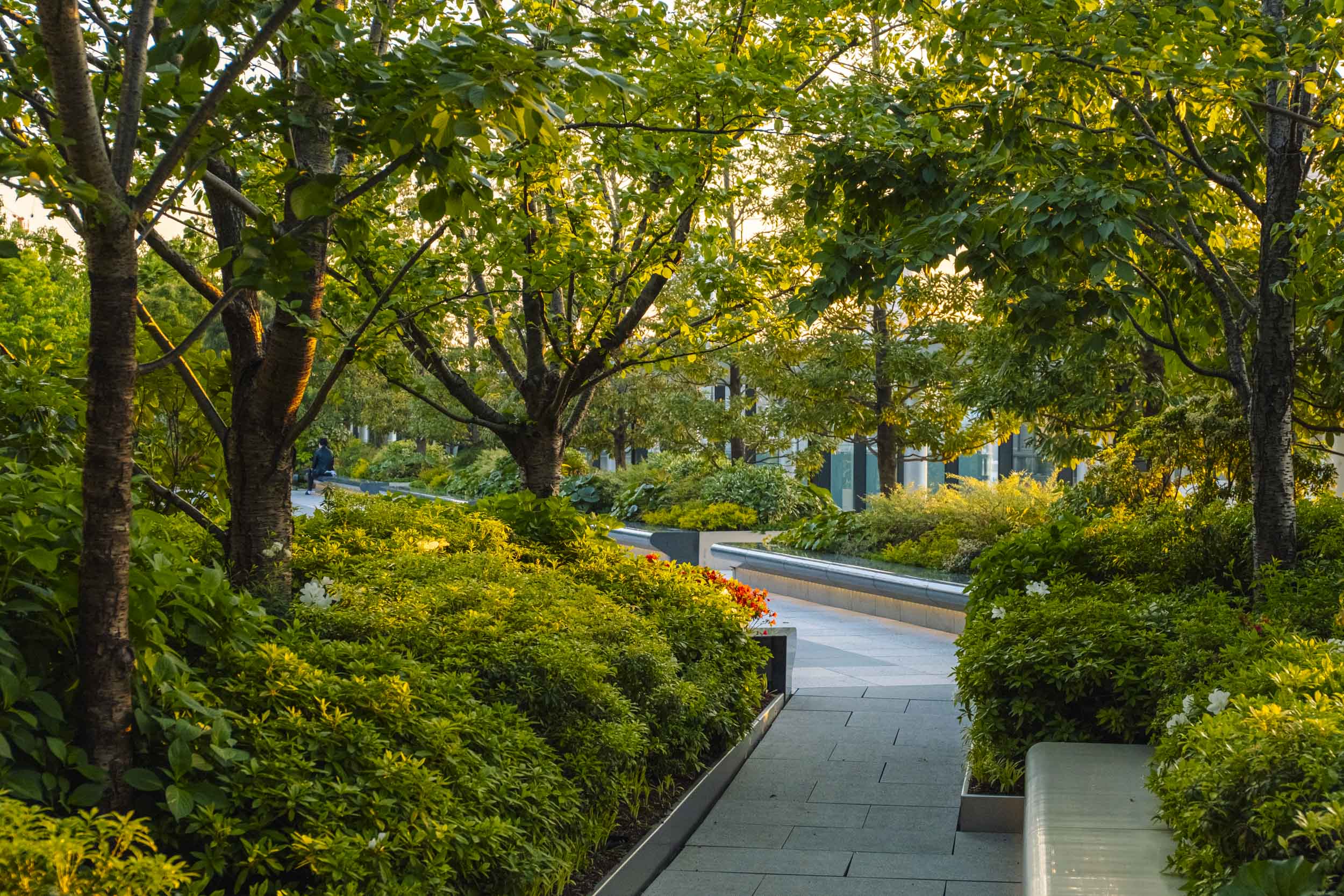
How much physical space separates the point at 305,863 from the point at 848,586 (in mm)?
11872

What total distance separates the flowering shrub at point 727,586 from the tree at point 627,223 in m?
1.56

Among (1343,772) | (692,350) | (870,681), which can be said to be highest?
(692,350)

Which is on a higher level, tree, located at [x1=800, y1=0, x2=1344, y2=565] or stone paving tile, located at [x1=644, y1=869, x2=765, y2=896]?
tree, located at [x1=800, y1=0, x2=1344, y2=565]

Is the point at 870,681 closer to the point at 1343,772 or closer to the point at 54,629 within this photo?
the point at 1343,772

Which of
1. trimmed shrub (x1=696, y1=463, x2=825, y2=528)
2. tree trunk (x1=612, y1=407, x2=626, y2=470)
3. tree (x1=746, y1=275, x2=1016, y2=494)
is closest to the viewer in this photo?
tree (x1=746, y1=275, x2=1016, y2=494)

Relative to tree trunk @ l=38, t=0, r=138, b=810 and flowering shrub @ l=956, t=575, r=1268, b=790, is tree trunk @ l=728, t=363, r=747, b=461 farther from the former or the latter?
tree trunk @ l=38, t=0, r=138, b=810

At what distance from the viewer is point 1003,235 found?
17.9 ft

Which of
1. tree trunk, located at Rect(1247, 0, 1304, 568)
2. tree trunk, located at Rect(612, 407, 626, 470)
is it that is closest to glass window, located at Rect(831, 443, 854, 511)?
tree trunk, located at Rect(612, 407, 626, 470)

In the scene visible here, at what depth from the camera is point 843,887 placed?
15.5 feet

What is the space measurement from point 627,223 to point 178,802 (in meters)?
6.43

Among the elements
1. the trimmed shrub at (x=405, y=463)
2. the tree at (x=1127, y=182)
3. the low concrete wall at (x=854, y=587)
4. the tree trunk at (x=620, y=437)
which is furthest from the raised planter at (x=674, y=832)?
the trimmed shrub at (x=405, y=463)

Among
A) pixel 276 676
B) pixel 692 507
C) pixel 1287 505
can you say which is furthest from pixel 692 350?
pixel 692 507

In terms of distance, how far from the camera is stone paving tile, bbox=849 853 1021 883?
4859mm

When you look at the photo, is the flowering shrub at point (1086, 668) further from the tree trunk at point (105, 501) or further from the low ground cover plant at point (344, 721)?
the tree trunk at point (105, 501)
